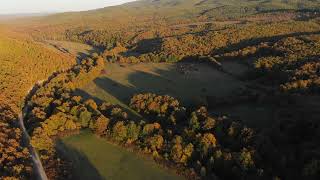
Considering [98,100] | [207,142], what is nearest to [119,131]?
[207,142]

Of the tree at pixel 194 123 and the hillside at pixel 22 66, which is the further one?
the hillside at pixel 22 66

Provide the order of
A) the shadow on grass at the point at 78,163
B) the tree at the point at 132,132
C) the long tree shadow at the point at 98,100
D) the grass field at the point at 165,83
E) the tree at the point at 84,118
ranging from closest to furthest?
the shadow on grass at the point at 78,163, the tree at the point at 132,132, the tree at the point at 84,118, the long tree shadow at the point at 98,100, the grass field at the point at 165,83

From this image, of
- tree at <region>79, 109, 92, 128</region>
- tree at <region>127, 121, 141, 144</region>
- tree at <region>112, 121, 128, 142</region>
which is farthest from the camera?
tree at <region>79, 109, 92, 128</region>

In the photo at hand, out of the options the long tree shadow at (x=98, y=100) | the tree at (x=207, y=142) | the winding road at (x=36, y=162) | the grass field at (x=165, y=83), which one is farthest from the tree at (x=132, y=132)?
the grass field at (x=165, y=83)

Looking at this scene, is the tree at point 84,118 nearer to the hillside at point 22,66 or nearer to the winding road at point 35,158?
the winding road at point 35,158

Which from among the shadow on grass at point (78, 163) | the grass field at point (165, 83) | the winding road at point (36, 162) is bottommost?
the grass field at point (165, 83)

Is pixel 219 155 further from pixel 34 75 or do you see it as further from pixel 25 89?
pixel 34 75

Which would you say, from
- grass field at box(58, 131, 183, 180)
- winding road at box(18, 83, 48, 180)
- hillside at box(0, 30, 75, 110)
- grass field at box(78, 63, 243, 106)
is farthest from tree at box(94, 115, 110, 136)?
hillside at box(0, 30, 75, 110)

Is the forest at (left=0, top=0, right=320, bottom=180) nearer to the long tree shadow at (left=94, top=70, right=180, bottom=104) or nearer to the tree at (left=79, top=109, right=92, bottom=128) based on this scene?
the tree at (left=79, top=109, right=92, bottom=128)
